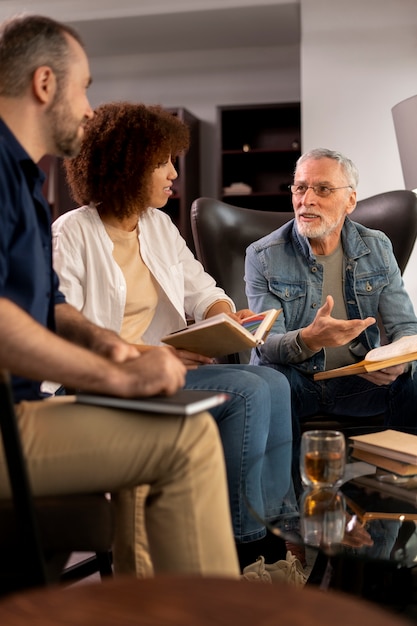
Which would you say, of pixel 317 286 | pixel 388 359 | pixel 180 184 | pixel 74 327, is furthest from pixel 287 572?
pixel 180 184

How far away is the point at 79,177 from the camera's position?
2.29 metres

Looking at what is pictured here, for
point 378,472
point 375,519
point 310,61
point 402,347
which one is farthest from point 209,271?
point 310,61

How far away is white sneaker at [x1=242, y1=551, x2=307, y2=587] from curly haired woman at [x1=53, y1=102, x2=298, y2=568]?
91 millimetres

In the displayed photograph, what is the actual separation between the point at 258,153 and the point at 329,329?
16.3 feet

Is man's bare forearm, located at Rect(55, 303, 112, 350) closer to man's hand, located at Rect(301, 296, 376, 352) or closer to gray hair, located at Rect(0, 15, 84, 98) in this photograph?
A: gray hair, located at Rect(0, 15, 84, 98)

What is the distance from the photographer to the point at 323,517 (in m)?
1.48

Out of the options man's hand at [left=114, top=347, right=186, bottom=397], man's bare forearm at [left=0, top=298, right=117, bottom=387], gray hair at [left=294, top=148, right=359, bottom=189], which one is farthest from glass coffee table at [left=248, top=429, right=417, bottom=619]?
gray hair at [left=294, top=148, right=359, bottom=189]

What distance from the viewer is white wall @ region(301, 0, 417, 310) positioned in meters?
5.66

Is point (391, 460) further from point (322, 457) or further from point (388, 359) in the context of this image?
point (388, 359)

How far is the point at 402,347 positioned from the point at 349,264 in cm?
68

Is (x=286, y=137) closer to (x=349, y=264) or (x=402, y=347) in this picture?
(x=349, y=264)

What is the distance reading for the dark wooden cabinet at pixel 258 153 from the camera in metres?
7.05

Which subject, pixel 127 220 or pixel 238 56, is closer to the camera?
pixel 127 220

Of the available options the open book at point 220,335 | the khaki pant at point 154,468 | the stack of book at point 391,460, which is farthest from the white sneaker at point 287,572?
the khaki pant at point 154,468
